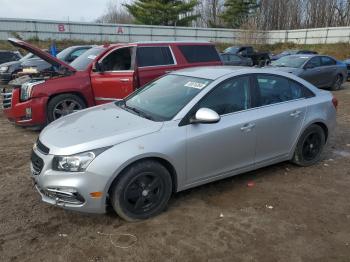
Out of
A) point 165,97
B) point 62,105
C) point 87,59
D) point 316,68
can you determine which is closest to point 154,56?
point 87,59

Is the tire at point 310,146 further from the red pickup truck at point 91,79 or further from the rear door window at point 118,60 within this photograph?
the rear door window at point 118,60

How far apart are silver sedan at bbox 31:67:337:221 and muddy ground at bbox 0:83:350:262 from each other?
0.28 metres

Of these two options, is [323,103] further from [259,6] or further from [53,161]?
[259,6]

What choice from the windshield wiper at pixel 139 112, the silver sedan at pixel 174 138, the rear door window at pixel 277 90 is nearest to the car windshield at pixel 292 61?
the silver sedan at pixel 174 138

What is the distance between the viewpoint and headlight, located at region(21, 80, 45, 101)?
6.80 m

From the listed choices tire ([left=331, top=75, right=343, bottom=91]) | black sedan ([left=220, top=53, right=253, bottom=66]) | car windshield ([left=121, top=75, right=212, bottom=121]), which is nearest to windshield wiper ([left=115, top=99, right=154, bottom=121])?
car windshield ([left=121, top=75, right=212, bottom=121])

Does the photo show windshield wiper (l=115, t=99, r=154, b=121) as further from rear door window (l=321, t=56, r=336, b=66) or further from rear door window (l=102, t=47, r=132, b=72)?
rear door window (l=321, t=56, r=336, b=66)

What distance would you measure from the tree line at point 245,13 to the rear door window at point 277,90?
1551 inches

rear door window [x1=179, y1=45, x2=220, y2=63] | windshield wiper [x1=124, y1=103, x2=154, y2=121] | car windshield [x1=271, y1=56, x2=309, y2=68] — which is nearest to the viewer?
windshield wiper [x1=124, y1=103, x2=154, y2=121]

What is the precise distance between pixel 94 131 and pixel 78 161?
0.46m

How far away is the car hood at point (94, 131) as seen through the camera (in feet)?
11.1

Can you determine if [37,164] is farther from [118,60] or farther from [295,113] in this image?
[118,60]

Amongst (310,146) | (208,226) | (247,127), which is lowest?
(208,226)

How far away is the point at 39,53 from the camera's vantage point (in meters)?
6.73
